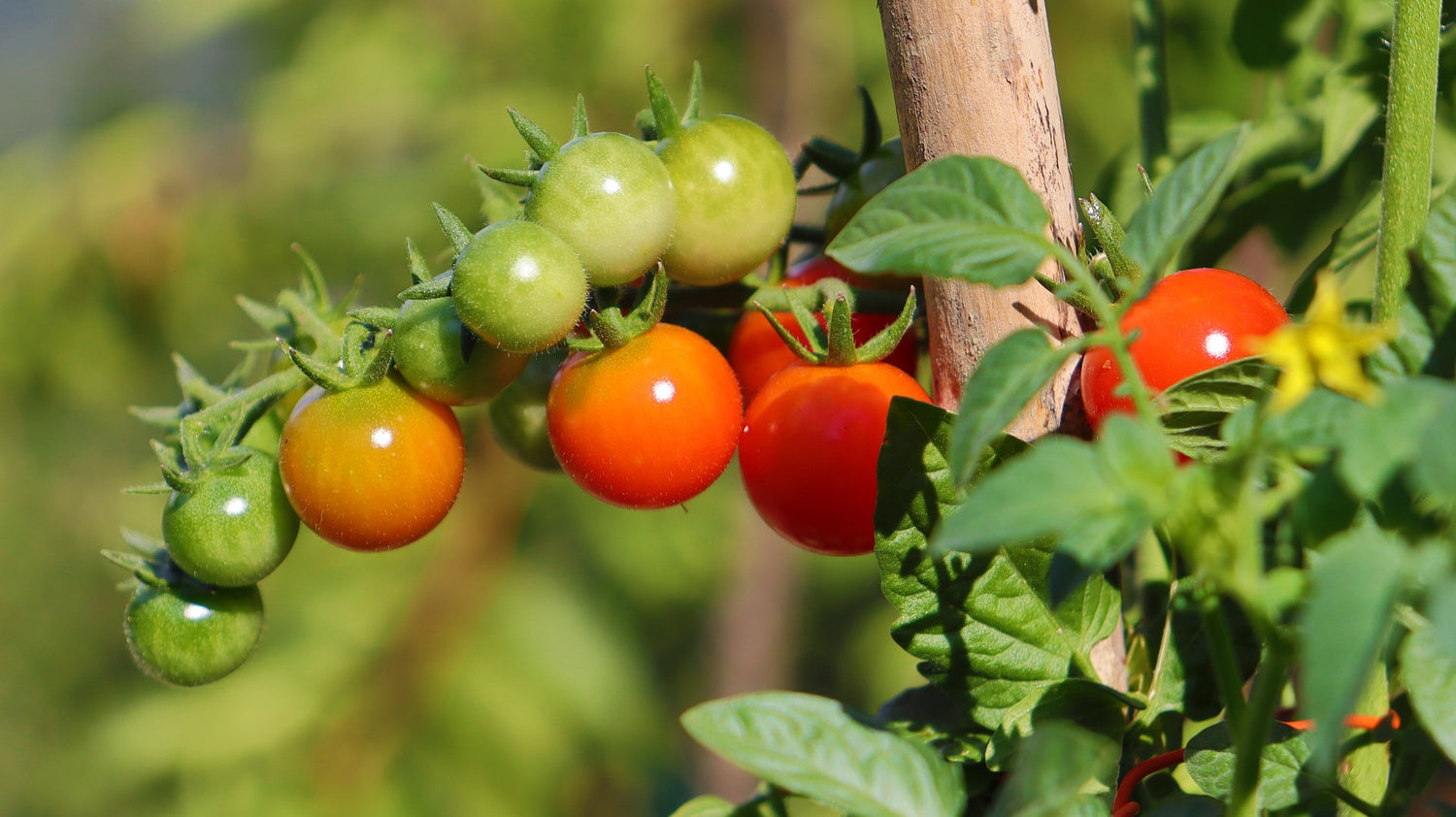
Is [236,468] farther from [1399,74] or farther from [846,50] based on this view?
[846,50]

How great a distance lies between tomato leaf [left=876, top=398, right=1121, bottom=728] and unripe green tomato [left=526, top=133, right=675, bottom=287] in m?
0.11

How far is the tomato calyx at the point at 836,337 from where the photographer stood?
15.5 inches

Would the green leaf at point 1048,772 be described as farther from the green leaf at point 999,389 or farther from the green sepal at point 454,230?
the green sepal at point 454,230

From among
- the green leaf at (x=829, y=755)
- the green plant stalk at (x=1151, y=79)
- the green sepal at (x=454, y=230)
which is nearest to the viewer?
the green leaf at (x=829, y=755)

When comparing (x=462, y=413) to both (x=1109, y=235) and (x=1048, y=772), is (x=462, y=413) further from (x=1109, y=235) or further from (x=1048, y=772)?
(x=1048, y=772)

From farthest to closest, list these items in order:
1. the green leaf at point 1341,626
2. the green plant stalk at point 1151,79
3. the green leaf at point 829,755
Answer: the green plant stalk at point 1151,79 < the green leaf at point 829,755 < the green leaf at point 1341,626

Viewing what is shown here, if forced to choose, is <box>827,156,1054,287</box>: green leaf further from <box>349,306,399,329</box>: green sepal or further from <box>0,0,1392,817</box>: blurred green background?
<box>0,0,1392,817</box>: blurred green background

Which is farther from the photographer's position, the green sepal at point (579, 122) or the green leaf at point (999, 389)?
the green sepal at point (579, 122)

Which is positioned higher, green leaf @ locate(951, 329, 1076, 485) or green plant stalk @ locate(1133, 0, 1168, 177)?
green plant stalk @ locate(1133, 0, 1168, 177)

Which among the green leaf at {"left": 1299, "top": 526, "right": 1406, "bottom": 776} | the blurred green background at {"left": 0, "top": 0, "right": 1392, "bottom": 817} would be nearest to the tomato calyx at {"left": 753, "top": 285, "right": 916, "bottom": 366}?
the green leaf at {"left": 1299, "top": 526, "right": 1406, "bottom": 776}

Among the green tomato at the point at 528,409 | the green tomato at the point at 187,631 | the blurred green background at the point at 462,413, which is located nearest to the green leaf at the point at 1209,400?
the green tomato at the point at 528,409

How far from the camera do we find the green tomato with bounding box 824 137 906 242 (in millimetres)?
446

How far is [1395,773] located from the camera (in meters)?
0.34

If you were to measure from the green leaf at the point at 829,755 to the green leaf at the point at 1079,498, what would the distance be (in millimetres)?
97
